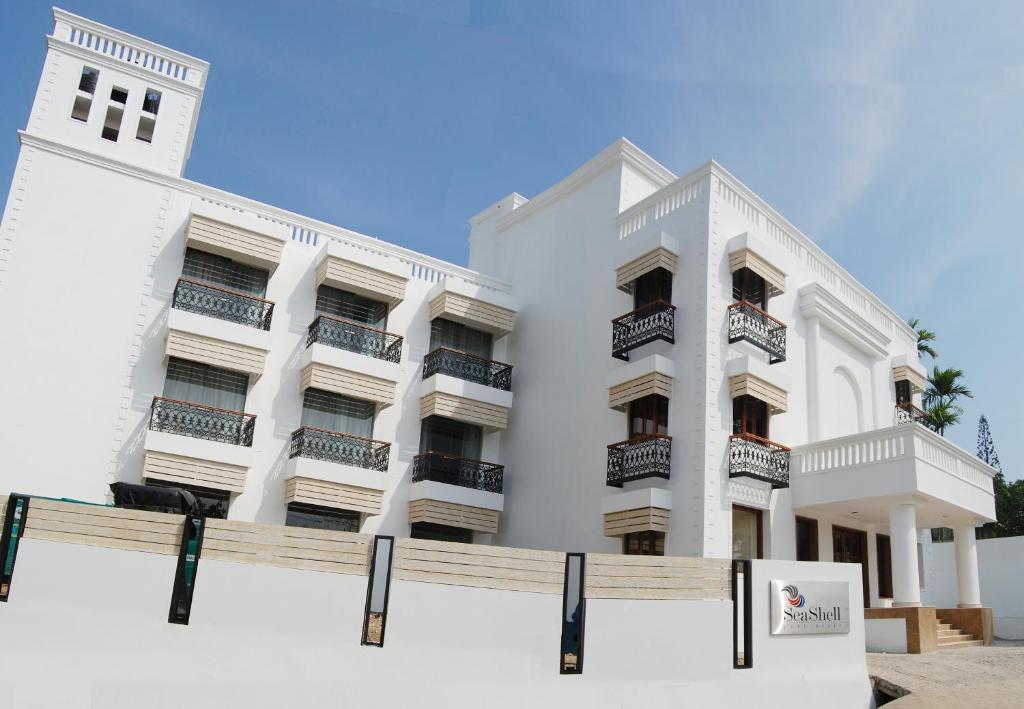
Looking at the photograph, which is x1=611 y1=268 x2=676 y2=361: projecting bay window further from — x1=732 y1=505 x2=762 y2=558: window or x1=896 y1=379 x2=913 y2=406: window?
x1=896 y1=379 x2=913 y2=406: window

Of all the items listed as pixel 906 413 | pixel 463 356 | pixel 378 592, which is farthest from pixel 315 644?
pixel 906 413

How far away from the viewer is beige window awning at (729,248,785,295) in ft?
58.9

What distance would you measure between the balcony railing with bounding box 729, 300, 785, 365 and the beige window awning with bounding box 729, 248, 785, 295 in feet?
1.98

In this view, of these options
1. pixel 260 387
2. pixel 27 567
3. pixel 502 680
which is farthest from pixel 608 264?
pixel 27 567

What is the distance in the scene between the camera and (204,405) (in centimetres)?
1761

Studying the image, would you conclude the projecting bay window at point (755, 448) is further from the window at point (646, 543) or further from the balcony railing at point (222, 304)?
the balcony railing at point (222, 304)

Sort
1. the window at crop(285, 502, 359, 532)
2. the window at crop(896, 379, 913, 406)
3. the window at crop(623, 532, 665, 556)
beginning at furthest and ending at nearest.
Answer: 1. the window at crop(896, 379, 913, 406)
2. the window at crop(285, 502, 359, 532)
3. the window at crop(623, 532, 665, 556)

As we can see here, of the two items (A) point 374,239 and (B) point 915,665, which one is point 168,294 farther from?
(B) point 915,665

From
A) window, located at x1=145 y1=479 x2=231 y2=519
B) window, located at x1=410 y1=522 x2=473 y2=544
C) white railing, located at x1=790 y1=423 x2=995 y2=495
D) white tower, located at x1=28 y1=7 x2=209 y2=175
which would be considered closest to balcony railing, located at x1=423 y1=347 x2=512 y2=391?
window, located at x1=410 y1=522 x2=473 y2=544

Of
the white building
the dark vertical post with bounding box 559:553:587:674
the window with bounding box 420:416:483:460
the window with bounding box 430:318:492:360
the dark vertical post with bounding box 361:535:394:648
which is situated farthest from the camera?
the window with bounding box 430:318:492:360

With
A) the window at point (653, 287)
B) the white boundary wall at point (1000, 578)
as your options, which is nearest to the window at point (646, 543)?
the window at point (653, 287)

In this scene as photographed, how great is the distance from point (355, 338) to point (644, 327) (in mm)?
6077

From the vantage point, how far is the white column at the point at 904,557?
52.2ft

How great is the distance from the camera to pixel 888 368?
22531 millimetres
